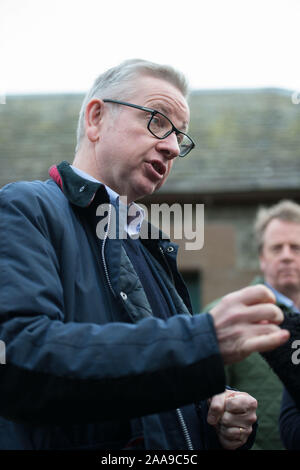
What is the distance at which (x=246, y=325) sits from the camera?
115 centimetres

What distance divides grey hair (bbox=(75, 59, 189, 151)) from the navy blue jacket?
0.56 m

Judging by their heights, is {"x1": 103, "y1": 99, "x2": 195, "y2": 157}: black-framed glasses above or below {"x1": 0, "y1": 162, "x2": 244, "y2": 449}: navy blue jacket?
above

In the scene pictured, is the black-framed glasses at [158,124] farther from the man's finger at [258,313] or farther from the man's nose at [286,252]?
the man's nose at [286,252]

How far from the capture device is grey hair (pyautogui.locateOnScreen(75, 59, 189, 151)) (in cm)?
188

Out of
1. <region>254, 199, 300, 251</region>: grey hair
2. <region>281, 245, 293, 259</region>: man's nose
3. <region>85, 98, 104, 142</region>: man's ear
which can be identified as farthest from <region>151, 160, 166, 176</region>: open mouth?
<region>254, 199, 300, 251</region>: grey hair

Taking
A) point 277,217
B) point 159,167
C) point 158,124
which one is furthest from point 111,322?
point 277,217

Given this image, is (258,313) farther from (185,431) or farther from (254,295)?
(185,431)

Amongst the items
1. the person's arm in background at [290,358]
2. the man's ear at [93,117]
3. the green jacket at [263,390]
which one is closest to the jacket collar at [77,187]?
the man's ear at [93,117]

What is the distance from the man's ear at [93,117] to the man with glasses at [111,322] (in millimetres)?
22

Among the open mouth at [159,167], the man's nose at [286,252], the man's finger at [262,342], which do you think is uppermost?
the open mouth at [159,167]

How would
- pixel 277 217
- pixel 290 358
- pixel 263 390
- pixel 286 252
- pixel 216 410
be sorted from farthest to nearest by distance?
pixel 277 217 < pixel 286 252 < pixel 263 390 < pixel 290 358 < pixel 216 410

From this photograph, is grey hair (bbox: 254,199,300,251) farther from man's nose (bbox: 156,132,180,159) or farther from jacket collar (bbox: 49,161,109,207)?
jacket collar (bbox: 49,161,109,207)

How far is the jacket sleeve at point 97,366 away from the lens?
1130mm

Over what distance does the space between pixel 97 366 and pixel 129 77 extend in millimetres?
1125
